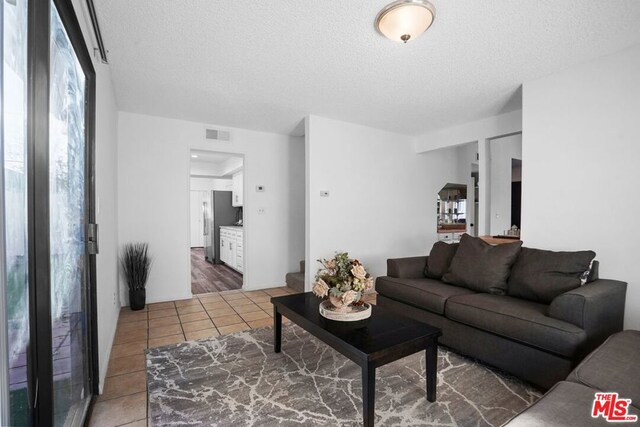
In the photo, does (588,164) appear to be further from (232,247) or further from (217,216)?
(217,216)

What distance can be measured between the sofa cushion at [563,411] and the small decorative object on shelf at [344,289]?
41.6 inches

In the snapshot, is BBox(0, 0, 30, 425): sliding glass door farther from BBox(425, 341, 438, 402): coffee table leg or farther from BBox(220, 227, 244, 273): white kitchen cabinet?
BBox(220, 227, 244, 273): white kitchen cabinet

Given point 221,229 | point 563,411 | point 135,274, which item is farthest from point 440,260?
point 221,229

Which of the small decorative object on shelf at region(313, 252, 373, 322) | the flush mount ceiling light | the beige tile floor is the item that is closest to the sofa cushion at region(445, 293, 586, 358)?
the small decorative object on shelf at region(313, 252, 373, 322)

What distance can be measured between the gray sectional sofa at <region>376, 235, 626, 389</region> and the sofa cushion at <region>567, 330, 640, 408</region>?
27cm

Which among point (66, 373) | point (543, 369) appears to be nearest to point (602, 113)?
point (543, 369)

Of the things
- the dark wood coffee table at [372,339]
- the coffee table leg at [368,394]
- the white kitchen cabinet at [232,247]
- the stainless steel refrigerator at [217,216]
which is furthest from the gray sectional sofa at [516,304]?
the stainless steel refrigerator at [217,216]

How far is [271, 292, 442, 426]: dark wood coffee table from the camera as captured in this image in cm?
157

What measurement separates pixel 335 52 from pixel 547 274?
236 centimetres

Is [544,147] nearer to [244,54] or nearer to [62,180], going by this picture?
[244,54]

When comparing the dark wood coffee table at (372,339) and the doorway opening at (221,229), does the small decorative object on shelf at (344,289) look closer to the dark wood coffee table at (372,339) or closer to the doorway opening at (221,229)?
the dark wood coffee table at (372,339)

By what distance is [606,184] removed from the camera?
8.24 ft

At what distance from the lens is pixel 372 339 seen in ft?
5.76

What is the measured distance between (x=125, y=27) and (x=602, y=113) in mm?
3736
